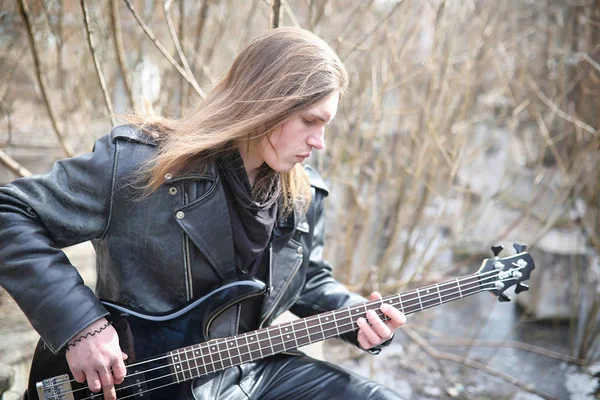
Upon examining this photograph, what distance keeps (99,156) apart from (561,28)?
435 cm

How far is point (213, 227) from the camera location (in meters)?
1.82

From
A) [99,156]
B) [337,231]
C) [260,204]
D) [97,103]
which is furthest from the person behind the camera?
[97,103]

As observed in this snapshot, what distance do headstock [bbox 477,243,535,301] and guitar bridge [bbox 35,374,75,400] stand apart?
1470mm

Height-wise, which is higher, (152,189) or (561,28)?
(561,28)

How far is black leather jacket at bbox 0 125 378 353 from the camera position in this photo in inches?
62.7

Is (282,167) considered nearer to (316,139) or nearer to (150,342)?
(316,139)

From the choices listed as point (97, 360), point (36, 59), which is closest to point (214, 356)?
point (97, 360)

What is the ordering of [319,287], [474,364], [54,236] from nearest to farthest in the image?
1. [54,236]
2. [319,287]
3. [474,364]

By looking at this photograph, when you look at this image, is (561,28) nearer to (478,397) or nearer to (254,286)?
(478,397)

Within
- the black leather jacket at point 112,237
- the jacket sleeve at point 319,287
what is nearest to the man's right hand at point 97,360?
the black leather jacket at point 112,237

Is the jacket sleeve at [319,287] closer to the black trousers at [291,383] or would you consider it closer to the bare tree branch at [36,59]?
the black trousers at [291,383]

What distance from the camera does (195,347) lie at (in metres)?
1.76

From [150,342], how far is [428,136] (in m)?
2.70

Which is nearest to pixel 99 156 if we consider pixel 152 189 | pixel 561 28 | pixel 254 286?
pixel 152 189
